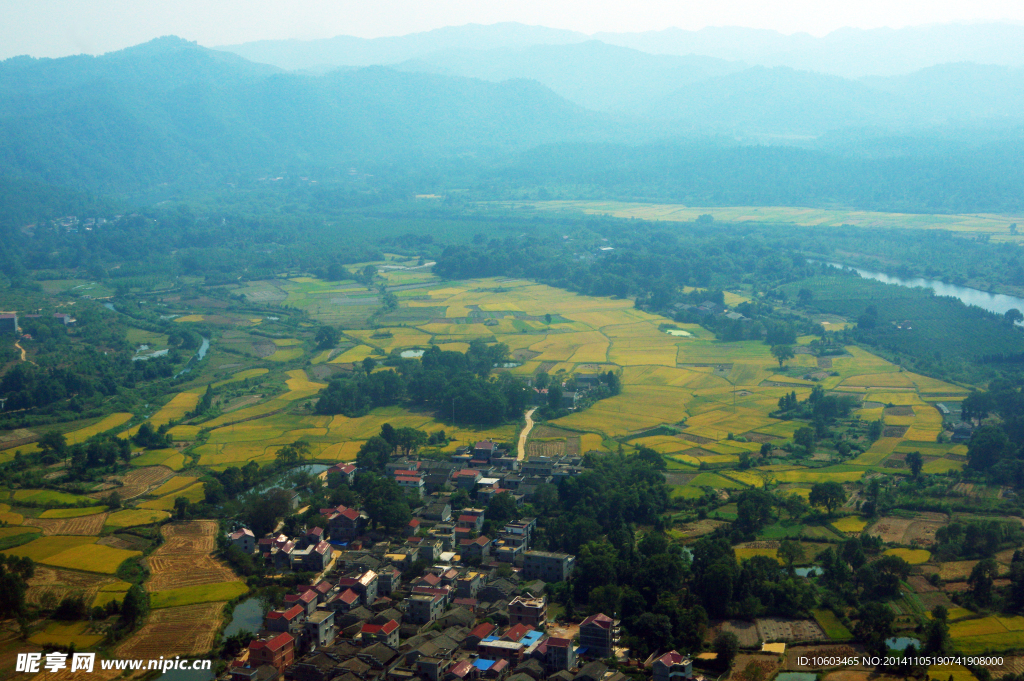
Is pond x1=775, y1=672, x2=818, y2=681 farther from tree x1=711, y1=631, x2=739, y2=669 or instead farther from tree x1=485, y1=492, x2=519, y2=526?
tree x1=485, y1=492, x2=519, y2=526

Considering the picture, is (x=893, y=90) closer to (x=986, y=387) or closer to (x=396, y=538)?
(x=986, y=387)

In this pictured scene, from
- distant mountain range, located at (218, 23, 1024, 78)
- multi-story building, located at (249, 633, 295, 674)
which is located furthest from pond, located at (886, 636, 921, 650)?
distant mountain range, located at (218, 23, 1024, 78)

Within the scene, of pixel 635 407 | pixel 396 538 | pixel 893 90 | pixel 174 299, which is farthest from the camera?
pixel 893 90

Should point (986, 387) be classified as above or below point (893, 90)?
below

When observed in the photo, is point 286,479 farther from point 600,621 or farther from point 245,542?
point 600,621

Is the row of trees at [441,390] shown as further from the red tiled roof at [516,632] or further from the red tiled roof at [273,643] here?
the red tiled roof at [273,643]

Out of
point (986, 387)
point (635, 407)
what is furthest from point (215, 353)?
point (986, 387)

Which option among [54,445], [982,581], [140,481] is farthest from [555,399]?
[982,581]
